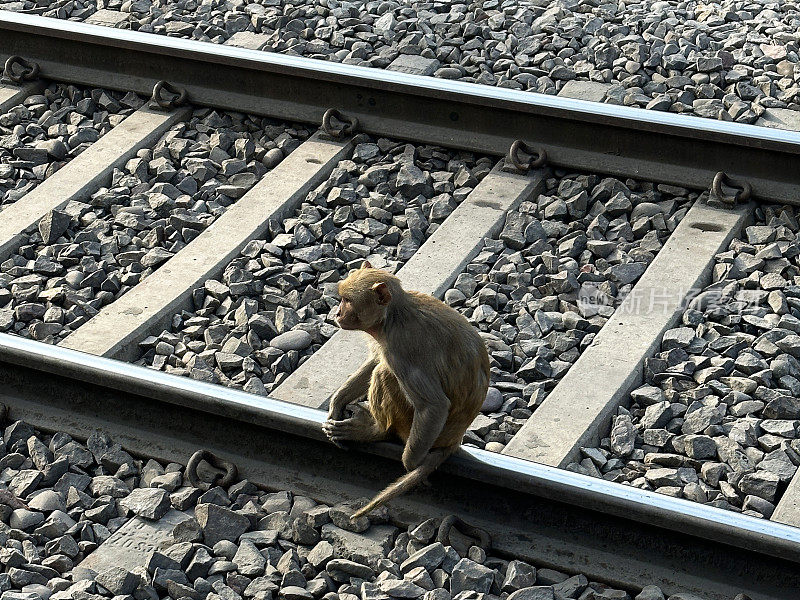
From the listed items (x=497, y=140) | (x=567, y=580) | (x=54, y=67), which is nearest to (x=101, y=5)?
(x=54, y=67)

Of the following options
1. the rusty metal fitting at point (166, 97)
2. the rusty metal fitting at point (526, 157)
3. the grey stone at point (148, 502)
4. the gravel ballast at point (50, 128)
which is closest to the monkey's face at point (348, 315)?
the grey stone at point (148, 502)

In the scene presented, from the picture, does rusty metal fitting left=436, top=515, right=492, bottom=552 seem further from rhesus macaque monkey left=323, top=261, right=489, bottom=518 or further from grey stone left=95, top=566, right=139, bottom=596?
grey stone left=95, top=566, right=139, bottom=596

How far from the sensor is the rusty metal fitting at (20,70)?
7.87 m

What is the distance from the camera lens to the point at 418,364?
450 centimetres

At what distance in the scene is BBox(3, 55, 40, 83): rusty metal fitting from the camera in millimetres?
7867

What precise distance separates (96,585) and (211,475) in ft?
2.31

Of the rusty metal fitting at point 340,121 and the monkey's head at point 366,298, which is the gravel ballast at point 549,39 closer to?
the rusty metal fitting at point 340,121

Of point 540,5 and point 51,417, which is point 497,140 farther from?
point 51,417

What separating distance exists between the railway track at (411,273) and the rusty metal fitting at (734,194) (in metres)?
0.01

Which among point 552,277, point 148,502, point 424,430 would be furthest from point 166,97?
point 424,430

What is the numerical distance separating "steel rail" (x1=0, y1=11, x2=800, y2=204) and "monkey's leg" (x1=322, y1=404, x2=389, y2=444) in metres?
2.45

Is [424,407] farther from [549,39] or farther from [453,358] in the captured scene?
[549,39]

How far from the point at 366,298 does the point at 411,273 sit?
5.21 feet

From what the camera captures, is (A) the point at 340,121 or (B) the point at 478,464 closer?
(B) the point at 478,464
